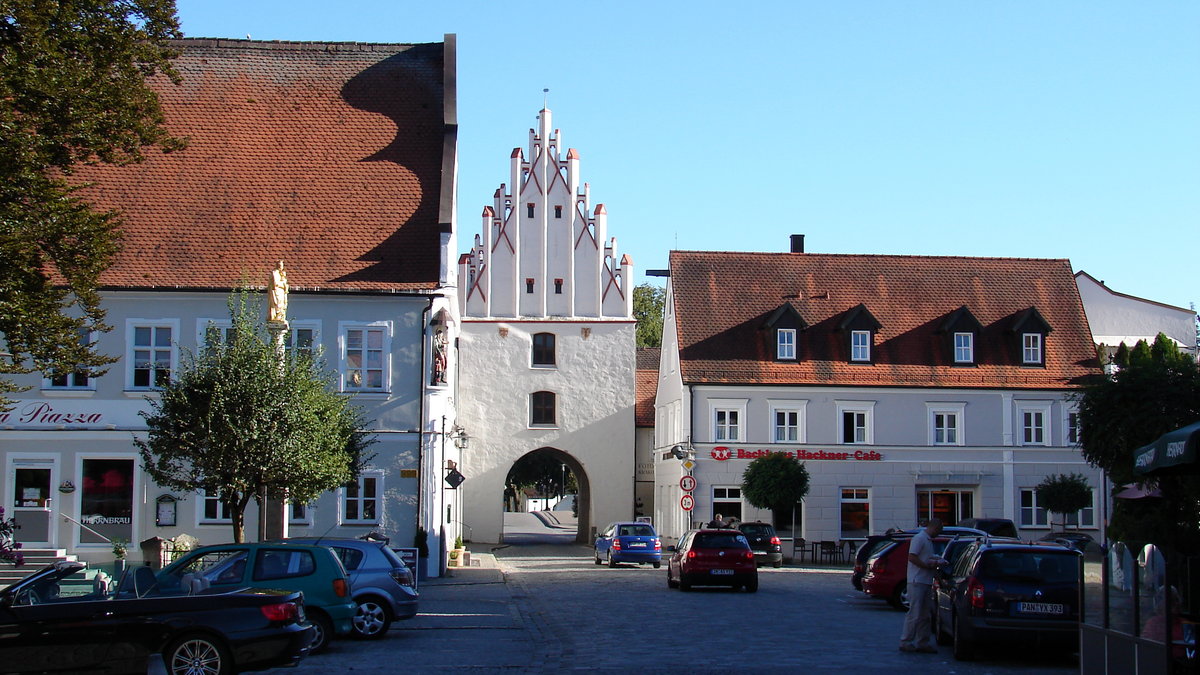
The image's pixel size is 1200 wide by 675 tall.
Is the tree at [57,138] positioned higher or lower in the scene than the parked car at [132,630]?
higher

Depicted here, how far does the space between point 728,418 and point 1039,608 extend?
3296cm

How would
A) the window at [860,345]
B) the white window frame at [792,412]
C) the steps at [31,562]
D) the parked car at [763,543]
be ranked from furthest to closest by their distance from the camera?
the window at [860,345] → the white window frame at [792,412] → the parked car at [763,543] → the steps at [31,562]

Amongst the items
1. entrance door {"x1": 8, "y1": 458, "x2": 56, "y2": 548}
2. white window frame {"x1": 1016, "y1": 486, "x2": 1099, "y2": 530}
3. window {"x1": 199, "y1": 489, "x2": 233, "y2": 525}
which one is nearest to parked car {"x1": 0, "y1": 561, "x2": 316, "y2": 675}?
window {"x1": 199, "y1": 489, "x2": 233, "y2": 525}

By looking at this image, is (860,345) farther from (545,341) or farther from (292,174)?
(292,174)

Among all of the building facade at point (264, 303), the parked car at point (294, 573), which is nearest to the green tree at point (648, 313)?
the building facade at point (264, 303)

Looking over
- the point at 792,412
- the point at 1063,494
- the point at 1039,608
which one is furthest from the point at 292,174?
the point at 1063,494

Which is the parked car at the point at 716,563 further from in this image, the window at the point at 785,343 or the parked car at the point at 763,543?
the window at the point at 785,343

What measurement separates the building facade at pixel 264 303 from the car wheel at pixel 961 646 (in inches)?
697

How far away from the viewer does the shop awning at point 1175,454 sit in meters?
11.6

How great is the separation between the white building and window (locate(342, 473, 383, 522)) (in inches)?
737

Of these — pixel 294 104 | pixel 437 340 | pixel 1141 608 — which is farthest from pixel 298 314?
pixel 1141 608

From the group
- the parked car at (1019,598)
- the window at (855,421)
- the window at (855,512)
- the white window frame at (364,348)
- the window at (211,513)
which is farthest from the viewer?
the window at (855,421)

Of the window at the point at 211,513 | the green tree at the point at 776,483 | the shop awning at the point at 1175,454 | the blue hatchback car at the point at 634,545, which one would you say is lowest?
the blue hatchback car at the point at 634,545

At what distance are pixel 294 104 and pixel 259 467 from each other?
17544 millimetres
